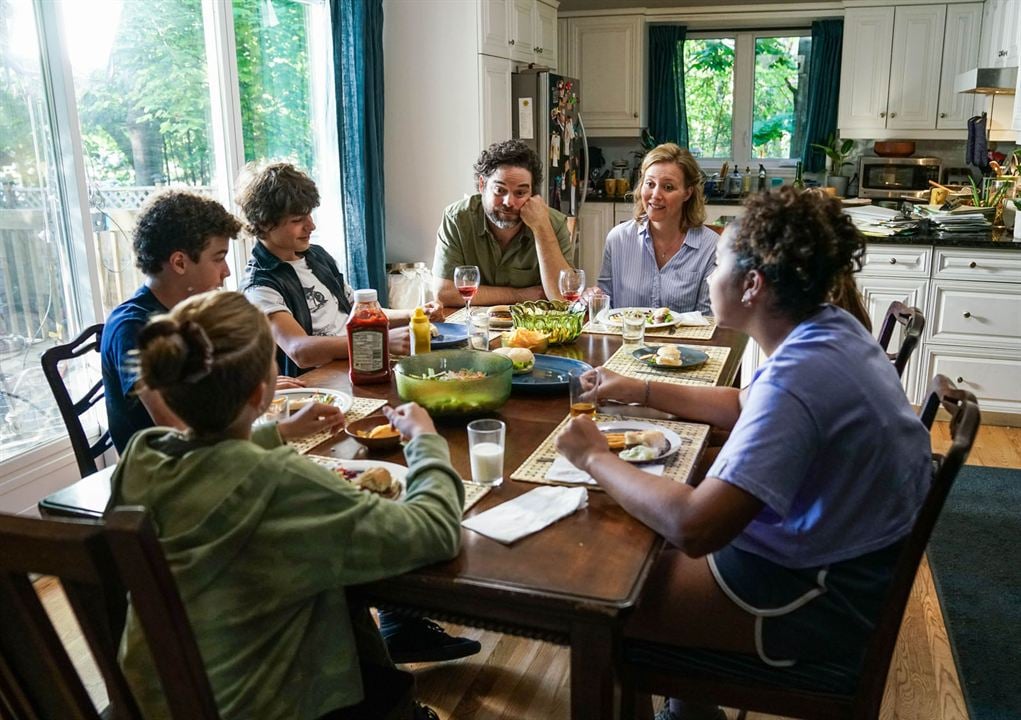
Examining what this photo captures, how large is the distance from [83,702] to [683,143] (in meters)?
6.30

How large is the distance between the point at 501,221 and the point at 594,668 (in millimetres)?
2238

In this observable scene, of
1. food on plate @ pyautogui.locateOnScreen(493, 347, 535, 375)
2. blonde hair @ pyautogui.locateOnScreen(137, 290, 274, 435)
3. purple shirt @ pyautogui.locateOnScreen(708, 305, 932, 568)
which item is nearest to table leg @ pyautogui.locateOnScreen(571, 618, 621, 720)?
purple shirt @ pyautogui.locateOnScreen(708, 305, 932, 568)

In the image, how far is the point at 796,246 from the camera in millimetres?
1302

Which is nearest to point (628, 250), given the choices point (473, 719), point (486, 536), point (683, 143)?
point (473, 719)

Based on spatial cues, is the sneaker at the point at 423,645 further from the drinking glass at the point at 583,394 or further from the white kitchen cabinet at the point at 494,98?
the white kitchen cabinet at the point at 494,98

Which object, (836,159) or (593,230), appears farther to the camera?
(593,230)

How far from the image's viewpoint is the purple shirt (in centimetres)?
118

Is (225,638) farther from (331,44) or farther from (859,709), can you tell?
(331,44)

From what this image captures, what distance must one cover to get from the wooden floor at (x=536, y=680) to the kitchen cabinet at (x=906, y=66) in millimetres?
4329

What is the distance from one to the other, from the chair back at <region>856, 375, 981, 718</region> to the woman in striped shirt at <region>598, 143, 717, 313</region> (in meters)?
1.67

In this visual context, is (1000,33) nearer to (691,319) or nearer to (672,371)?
(691,319)

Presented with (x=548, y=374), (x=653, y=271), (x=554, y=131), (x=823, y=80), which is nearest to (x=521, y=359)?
(x=548, y=374)

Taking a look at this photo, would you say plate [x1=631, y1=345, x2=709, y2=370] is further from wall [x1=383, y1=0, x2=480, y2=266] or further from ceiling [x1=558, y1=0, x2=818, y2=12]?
ceiling [x1=558, y1=0, x2=818, y2=12]

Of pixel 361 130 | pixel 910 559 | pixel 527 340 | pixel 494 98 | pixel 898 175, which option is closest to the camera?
pixel 910 559
